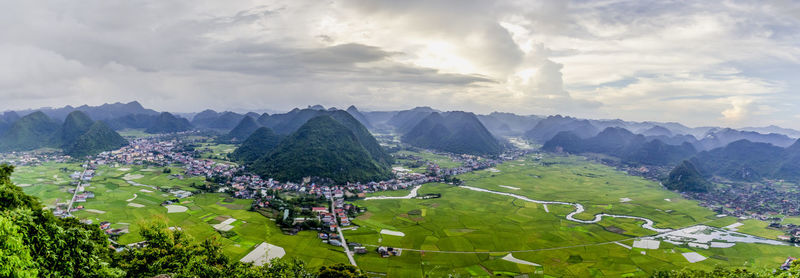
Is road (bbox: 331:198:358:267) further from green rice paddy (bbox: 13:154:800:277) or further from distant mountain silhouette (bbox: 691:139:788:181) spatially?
distant mountain silhouette (bbox: 691:139:788:181)

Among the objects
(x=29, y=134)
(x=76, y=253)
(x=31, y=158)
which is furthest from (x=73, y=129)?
(x=76, y=253)

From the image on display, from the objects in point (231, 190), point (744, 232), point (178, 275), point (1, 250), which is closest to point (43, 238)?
point (1, 250)

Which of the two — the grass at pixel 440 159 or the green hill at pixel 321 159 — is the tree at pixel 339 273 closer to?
the green hill at pixel 321 159

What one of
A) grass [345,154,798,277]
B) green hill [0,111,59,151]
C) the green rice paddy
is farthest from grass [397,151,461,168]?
green hill [0,111,59,151]

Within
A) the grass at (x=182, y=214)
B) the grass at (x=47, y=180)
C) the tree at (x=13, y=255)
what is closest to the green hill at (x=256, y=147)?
the grass at (x=182, y=214)

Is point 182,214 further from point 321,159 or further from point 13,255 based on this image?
point 13,255
